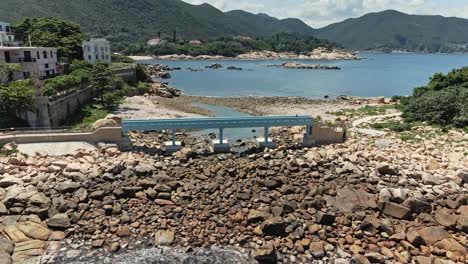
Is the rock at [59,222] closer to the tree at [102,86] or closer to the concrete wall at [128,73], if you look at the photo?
the tree at [102,86]

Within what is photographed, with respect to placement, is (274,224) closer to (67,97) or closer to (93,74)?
(67,97)

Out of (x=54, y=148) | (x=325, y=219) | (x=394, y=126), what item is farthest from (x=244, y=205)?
(x=394, y=126)

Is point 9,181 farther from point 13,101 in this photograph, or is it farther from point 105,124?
point 13,101

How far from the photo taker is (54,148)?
936 inches

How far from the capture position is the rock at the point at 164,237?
15375 millimetres

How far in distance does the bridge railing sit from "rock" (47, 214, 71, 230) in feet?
32.9

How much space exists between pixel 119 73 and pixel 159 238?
150ft

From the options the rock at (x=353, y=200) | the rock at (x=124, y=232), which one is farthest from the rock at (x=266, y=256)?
the rock at (x=124, y=232)

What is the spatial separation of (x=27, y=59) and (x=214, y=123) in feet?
87.6

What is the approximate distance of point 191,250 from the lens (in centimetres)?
1499

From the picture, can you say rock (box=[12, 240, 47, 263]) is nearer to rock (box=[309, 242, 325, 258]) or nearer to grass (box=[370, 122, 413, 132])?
rock (box=[309, 242, 325, 258])

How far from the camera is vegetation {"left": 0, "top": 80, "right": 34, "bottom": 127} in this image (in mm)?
26719

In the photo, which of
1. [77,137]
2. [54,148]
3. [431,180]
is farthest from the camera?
[77,137]

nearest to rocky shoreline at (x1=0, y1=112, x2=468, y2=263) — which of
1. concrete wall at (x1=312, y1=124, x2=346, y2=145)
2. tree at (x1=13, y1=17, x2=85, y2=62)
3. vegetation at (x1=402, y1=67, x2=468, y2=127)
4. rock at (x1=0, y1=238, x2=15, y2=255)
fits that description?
rock at (x1=0, y1=238, x2=15, y2=255)
